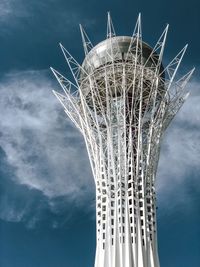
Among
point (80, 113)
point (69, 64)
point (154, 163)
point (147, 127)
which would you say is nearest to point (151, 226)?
point (154, 163)

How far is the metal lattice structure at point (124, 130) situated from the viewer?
232ft

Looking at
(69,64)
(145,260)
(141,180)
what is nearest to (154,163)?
(141,180)

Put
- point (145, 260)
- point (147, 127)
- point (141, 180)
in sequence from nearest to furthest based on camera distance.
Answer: point (145, 260) → point (141, 180) → point (147, 127)

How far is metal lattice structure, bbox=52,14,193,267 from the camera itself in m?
70.7

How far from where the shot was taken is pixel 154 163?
78125 mm

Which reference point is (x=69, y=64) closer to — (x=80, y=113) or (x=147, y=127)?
(x=80, y=113)

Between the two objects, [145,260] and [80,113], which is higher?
[80,113]

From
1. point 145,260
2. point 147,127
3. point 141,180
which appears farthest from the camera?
point 147,127

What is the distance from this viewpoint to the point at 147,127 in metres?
82.3

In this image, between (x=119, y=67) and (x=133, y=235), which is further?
(x=119, y=67)

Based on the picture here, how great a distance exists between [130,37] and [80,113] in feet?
55.6

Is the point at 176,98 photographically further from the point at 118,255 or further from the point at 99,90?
the point at 118,255

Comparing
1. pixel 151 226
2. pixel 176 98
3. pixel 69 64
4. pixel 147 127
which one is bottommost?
pixel 151 226

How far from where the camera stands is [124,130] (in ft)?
261
